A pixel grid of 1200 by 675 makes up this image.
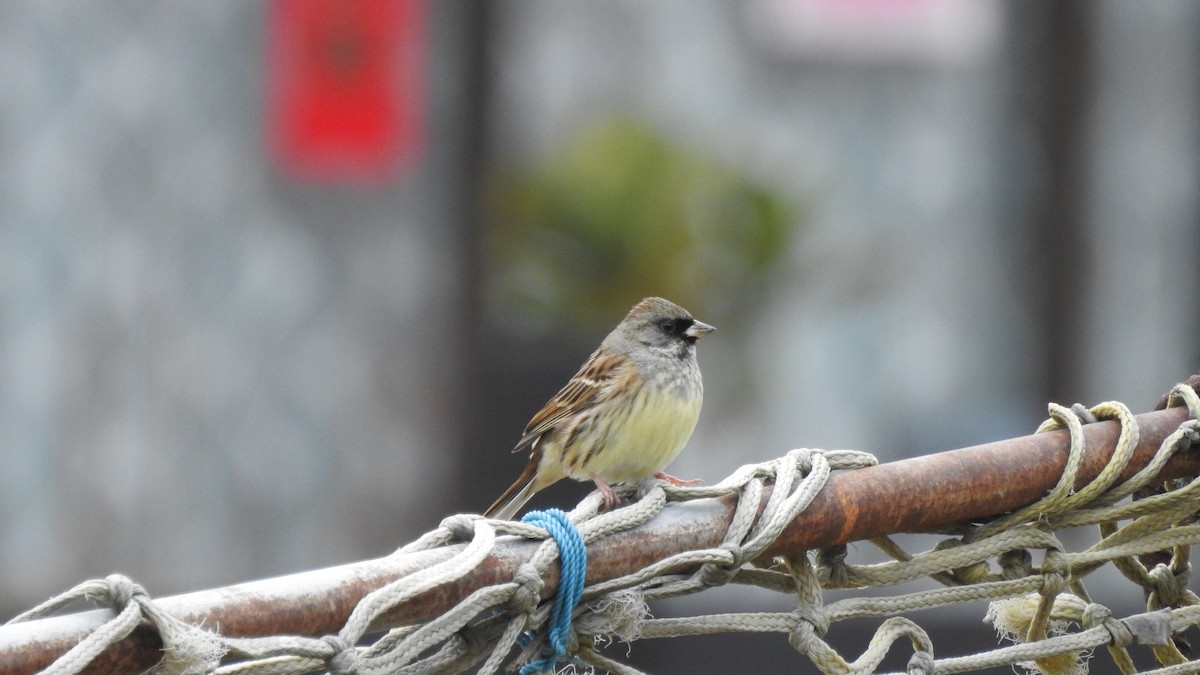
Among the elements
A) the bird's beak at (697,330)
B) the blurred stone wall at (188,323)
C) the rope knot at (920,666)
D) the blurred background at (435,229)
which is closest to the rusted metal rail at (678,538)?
the rope knot at (920,666)

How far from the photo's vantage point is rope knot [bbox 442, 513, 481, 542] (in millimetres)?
1379

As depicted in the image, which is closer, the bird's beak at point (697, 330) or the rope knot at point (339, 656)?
the rope knot at point (339, 656)

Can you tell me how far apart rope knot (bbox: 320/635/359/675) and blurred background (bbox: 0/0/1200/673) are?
13.9 ft

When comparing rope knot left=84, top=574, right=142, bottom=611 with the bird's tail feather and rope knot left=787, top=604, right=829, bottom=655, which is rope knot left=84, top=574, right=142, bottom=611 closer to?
rope knot left=787, top=604, right=829, bottom=655

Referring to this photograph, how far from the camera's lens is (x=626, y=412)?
3.23 metres

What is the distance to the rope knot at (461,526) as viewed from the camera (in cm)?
138

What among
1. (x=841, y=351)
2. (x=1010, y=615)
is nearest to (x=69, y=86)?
(x=841, y=351)

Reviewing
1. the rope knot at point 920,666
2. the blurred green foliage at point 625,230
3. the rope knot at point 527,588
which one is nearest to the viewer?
the rope knot at point 527,588

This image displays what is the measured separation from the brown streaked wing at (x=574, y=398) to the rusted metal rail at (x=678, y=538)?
5.72 feet

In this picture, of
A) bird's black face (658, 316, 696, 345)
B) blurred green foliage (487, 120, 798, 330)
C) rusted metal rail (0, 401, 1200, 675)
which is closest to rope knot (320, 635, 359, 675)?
rusted metal rail (0, 401, 1200, 675)

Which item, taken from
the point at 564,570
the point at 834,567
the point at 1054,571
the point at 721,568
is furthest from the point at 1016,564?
the point at 564,570

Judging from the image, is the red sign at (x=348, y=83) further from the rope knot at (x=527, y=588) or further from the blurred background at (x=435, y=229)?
the rope knot at (x=527, y=588)

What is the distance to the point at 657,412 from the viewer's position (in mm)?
3203

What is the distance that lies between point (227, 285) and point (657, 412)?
3134 mm
